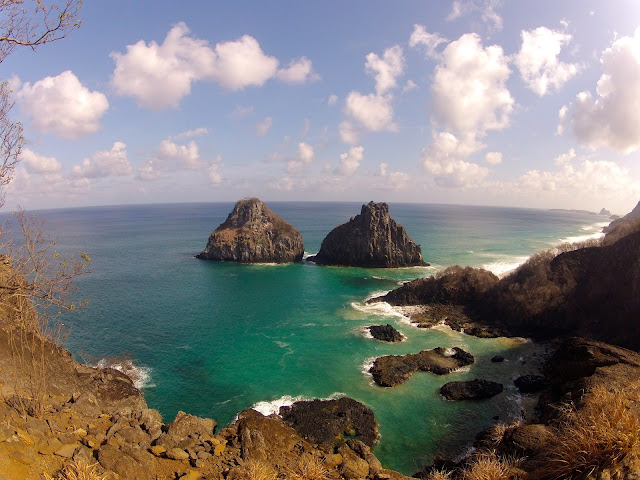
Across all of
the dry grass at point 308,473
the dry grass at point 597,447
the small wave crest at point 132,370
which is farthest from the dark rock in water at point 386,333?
the dry grass at point 597,447

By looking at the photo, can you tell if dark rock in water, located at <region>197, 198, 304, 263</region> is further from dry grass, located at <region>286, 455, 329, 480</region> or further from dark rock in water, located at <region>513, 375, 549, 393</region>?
dry grass, located at <region>286, 455, 329, 480</region>

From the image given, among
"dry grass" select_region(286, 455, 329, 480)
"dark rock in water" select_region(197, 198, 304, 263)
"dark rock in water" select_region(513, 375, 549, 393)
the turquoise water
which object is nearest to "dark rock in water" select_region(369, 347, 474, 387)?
the turquoise water

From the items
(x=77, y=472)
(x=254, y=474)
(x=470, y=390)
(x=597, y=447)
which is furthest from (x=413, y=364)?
(x=77, y=472)

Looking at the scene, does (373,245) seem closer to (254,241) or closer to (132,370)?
(254,241)

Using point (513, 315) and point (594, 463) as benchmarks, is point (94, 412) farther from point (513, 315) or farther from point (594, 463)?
point (513, 315)

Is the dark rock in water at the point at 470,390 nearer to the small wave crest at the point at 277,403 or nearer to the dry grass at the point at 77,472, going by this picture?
the small wave crest at the point at 277,403

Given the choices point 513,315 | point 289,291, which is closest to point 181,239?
point 289,291
